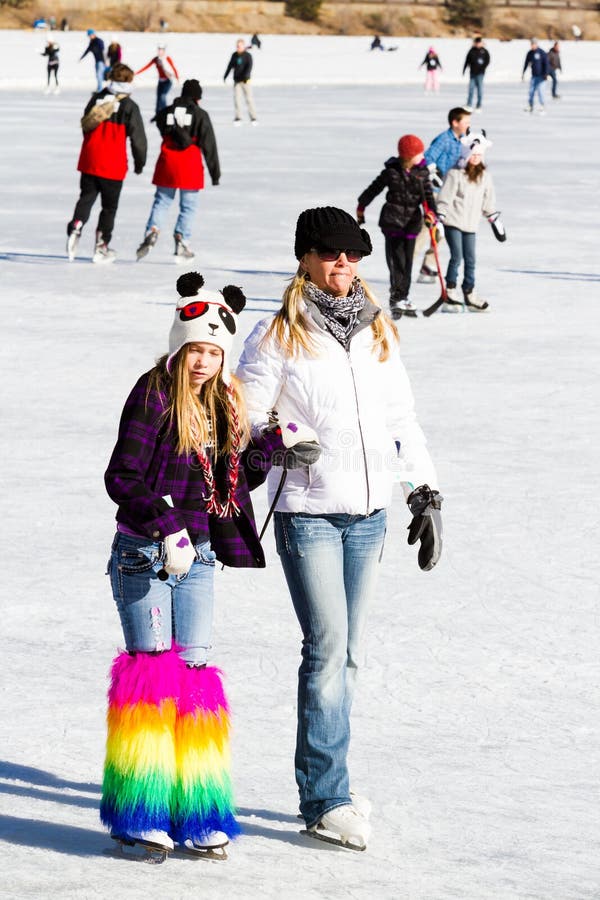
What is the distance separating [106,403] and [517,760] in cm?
488

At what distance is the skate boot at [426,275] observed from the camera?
45.1 ft

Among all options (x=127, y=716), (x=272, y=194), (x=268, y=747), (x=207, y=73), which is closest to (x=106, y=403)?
(x=268, y=747)

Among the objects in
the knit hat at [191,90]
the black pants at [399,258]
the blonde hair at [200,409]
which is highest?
the knit hat at [191,90]

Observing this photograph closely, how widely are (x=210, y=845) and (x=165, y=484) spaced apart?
85 centimetres

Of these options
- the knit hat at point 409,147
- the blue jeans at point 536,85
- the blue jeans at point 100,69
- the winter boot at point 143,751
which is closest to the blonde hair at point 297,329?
the winter boot at point 143,751

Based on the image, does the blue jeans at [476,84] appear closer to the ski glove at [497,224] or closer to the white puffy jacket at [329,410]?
the ski glove at [497,224]

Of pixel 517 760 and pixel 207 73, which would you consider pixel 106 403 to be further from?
pixel 207 73

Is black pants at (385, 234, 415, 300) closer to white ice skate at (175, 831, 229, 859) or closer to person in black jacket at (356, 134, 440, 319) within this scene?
person in black jacket at (356, 134, 440, 319)

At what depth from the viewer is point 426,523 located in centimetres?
398

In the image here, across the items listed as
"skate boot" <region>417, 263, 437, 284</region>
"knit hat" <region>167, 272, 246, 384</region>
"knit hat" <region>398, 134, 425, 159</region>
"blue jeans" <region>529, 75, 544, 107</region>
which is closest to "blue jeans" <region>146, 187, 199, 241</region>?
"skate boot" <region>417, 263, 437, 284</region>

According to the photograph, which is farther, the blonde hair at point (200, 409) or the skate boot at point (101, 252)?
the skate boot at point (101, 252)

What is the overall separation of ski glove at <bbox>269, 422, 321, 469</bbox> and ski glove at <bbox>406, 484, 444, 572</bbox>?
0.35m

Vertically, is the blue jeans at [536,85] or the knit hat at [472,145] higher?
the blue jeans at [536,85]

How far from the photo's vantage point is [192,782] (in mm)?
3732
